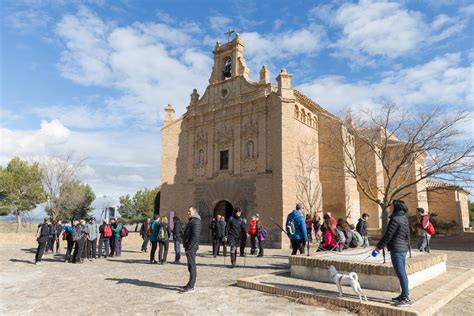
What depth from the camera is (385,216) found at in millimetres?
17719

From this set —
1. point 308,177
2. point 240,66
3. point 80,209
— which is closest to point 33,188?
point 80,209

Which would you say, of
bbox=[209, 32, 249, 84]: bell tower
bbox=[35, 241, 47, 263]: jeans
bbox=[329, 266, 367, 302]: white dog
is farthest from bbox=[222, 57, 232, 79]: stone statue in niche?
bbox=[329, 266, 367, 302]: white dog

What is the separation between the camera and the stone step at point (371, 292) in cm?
521

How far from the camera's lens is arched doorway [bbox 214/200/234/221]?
2238 cm

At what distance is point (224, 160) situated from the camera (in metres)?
23.2

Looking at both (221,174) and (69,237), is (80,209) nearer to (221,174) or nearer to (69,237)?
(221,174)

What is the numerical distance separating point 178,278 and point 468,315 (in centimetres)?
629

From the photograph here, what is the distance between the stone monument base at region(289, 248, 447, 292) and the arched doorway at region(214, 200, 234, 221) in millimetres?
14594

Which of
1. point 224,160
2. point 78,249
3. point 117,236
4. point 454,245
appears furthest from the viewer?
point 224,160

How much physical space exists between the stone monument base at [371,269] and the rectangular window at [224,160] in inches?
603

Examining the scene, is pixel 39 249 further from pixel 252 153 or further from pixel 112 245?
pixel 252 153

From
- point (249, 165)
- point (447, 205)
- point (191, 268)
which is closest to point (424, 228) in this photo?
point (191, 268)

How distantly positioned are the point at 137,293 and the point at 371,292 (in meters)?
4.72

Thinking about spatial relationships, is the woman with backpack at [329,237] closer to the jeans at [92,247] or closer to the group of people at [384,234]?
the group of people at [384,234]
